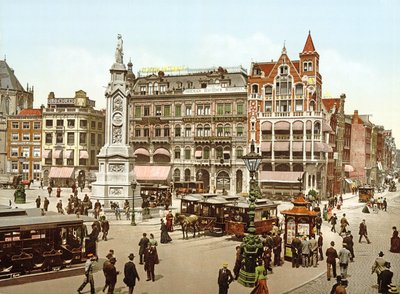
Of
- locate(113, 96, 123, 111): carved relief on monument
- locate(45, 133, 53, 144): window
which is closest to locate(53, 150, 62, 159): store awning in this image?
locate(45, 133, 53, 144): window

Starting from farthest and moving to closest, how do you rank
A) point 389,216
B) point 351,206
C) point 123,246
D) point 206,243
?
1. point 351,206
2. point 389,216
3. point 206,243
4. point 123,246

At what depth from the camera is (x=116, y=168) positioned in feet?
125

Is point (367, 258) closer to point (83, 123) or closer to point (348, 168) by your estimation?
point (348, 168)

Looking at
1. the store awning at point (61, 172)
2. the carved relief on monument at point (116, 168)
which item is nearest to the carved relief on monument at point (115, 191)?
the carved relief on monument at point (116, 168)

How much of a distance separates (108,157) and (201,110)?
1114 inches

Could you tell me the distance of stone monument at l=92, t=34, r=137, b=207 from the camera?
3794cm

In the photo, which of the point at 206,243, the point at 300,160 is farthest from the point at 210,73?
the point at 206,243

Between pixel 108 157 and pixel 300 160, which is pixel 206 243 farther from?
pixel 300 160

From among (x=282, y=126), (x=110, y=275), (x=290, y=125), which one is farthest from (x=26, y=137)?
(x=110, y=275)

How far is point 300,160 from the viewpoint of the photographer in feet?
186

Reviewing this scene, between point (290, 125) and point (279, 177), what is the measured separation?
666 cm

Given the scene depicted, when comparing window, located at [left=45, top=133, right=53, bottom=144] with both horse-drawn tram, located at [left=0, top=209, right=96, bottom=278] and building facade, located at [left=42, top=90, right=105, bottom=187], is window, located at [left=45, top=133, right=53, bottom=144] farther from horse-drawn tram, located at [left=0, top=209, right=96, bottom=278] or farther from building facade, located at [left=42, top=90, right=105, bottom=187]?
horse-drawn tram, located at [left=0, top=209, right=96, bottom=278]

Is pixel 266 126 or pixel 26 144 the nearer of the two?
pixel 266 126

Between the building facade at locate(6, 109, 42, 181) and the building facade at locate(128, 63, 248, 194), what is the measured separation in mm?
17260
